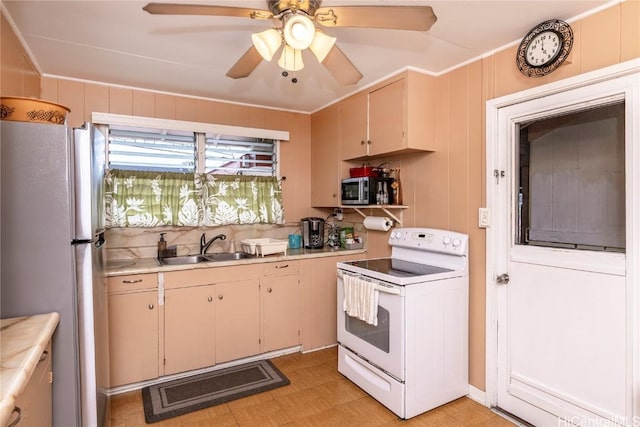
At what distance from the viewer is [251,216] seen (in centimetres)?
347

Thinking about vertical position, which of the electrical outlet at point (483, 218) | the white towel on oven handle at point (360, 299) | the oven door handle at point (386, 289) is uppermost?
the electrical outlet at point (483, 218)

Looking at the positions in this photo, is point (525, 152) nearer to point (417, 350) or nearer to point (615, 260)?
point (615, 260)

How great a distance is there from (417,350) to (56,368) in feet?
6.24

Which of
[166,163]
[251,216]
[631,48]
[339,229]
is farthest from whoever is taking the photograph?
[339,229]

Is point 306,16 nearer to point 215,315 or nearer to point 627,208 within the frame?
point 627,208

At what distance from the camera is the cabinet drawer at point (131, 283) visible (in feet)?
8.07

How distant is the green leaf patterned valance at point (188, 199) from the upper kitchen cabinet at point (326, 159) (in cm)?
43

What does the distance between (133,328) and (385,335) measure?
5.86 feet

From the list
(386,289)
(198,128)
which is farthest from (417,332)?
(198,128)

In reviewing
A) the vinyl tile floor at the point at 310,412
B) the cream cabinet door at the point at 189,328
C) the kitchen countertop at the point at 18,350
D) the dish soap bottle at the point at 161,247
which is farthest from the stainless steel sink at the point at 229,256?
the kitchen countertop at the point at 18,350

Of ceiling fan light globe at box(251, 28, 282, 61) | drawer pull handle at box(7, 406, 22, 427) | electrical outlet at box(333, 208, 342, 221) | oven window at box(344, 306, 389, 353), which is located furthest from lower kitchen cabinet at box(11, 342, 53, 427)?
electrical outlet at box(333, 208, 342, 221)

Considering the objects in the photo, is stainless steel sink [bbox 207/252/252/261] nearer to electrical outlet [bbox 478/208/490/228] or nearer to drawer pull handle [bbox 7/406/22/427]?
electrical outlet [bbox 478/208/490/228]

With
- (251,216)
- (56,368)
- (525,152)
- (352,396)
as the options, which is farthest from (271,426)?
(525,152)

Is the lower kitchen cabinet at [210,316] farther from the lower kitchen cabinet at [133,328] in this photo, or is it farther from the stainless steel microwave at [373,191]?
the stainless steel microwave at [373,191]
